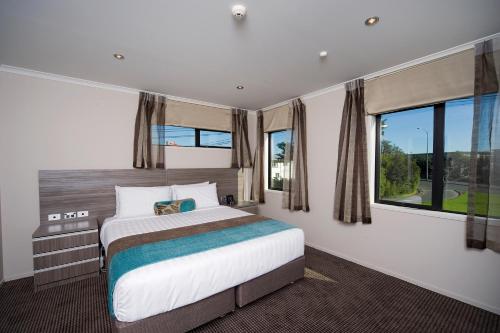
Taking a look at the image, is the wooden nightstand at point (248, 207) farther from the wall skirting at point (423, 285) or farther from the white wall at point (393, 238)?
the wall skirting at point (423, 285)

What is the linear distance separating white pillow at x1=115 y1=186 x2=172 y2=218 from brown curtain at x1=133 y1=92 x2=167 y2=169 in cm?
43

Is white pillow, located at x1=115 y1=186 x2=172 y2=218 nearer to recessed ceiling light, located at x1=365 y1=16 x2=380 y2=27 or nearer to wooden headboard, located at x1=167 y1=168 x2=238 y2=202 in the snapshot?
wooden headboard, located at x1=167 y1=168 x2=238 y2=202

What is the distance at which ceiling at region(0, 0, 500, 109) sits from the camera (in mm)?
1539

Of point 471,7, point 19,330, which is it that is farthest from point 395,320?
point 19,330

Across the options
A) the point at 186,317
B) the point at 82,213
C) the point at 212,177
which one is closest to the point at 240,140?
the point at 212,177

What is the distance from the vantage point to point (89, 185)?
2857 millimetres

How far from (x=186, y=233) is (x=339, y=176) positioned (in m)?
2.16

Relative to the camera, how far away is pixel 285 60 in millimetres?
2328

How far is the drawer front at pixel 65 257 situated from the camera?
2.25 metres

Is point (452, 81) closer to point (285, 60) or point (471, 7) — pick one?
point (471, 7)

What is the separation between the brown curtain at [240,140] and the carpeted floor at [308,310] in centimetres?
247

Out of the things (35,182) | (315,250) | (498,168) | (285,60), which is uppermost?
(285,60)

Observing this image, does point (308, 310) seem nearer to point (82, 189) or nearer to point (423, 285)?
point (423, 285)

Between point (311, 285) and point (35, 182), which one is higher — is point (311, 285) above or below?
below
